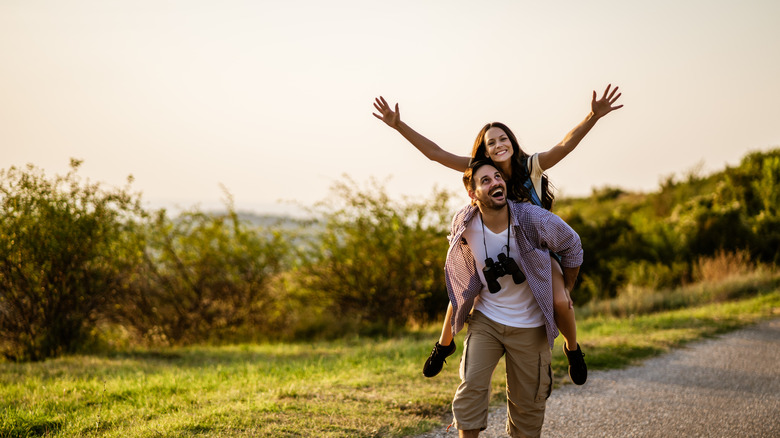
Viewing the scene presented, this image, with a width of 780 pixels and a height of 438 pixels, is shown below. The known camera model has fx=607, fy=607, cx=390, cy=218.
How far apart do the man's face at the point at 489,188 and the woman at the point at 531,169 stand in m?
0.24

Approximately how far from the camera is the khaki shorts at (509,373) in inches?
135

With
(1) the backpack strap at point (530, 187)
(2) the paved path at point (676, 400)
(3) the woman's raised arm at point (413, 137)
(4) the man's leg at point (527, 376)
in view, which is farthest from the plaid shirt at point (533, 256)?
(2) the paved path at point (676, 400)

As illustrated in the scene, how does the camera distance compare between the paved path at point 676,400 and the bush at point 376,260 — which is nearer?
the paved path at point 676,400

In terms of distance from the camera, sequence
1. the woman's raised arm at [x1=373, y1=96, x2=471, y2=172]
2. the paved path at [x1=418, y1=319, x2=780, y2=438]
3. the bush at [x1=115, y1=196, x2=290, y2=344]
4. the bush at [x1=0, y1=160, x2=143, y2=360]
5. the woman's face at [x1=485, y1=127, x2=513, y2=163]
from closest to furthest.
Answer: the woman's face at [x1=485, y1=127, x2=513, y2=163]
the woman's raised arm at [x1=373, y1=96, x2=471, y2=172]
the paved path at [x1=418, y1=319, x2=780, y2=438]
the bush at [x1=0, y1=160, x2=143, y2=360]
the bush at [x1=115, y1=196, x2=290, y2=344]

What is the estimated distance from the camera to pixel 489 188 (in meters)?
3.44

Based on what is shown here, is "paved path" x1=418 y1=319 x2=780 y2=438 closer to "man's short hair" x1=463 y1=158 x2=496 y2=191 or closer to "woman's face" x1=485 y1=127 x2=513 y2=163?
"man's short hair" x1=463 y1=158 x2=496 y2=191

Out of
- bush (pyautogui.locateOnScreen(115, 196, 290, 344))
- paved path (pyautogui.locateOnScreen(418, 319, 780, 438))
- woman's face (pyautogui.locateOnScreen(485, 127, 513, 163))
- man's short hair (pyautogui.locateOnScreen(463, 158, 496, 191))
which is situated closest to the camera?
man's short hair (pyautogui.locateOnScreen(463, 158, 496, 191))

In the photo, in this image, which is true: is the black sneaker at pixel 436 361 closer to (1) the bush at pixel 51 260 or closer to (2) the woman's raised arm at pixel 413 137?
(2) the woman's raised arm at pixel 413 137

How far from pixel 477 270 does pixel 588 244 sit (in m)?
13.5

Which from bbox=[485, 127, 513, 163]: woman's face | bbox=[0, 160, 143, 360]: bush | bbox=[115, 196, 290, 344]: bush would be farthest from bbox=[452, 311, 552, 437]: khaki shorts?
bbox=[115, 196, 290, 344]: bush

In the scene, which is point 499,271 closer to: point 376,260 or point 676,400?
point 676,400

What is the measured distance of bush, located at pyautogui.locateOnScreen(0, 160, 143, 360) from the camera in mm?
8281

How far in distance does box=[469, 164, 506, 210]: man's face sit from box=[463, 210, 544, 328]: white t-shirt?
0.58 ft

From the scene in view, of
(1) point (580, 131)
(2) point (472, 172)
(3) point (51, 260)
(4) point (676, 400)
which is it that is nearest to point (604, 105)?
(1) point (580, 131)
